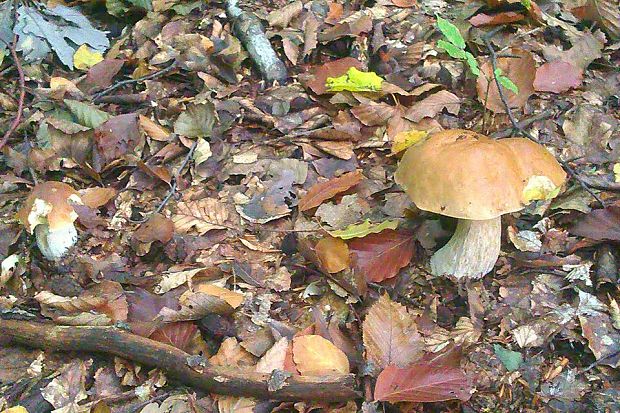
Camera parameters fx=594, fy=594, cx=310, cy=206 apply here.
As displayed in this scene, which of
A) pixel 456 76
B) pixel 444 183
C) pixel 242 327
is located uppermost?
pixel 444 183

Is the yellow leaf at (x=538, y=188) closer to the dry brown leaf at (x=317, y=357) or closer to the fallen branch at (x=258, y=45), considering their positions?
the dry brown leaf at (x=317, y=357)

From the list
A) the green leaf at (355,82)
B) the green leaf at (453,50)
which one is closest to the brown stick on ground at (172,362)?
the green leaf at (453,50)

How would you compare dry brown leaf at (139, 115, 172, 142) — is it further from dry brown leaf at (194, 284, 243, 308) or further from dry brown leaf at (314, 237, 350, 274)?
dry brown leaf at (314, 237, 350, 274)

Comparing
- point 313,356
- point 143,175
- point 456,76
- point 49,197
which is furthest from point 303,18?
point 313,356

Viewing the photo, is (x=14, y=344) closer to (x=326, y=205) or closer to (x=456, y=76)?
(x=326, y=205)

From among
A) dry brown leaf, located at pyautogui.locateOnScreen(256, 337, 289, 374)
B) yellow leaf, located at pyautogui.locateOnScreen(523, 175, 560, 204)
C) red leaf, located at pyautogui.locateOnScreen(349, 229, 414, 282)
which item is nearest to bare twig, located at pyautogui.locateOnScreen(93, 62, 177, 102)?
red leaf, located at pyautogui.locateOnScreen(349, 229, 414, 282)
